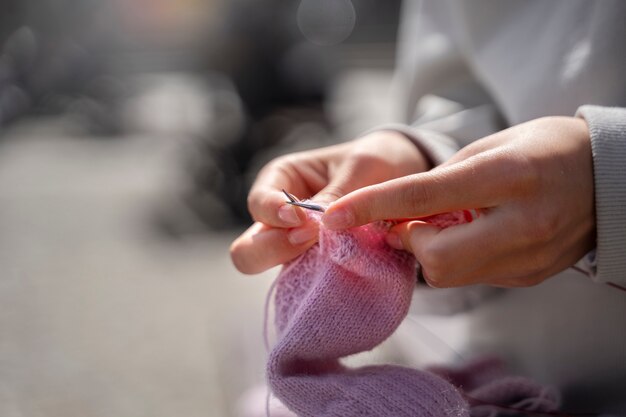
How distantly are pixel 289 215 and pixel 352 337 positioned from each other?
0.15m

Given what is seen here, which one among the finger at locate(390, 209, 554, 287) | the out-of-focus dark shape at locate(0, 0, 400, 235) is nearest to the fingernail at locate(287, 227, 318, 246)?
the finger at locate(390, 209, 554, 287)

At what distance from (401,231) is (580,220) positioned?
0.58 ft

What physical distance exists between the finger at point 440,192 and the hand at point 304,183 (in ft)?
0.29

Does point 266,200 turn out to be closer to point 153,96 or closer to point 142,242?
point 142,242

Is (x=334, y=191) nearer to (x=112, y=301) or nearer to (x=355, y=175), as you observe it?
(x=355, y=175)

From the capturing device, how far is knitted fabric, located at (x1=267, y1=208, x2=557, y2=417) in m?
0.59

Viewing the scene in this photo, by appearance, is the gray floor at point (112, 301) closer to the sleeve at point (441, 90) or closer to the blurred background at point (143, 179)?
the blurred background at point (143, 179)

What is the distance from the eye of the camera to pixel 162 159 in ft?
10.7

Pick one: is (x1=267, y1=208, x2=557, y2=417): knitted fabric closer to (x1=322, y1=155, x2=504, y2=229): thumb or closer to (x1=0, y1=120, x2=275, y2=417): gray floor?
(x1=322, y1=155, x2=504, y2=229): thumb

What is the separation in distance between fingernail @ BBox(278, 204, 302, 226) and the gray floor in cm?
27

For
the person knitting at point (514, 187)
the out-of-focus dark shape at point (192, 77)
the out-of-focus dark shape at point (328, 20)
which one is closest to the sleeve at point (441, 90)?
the person knitting at point (514, 187)

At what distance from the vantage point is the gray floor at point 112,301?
4.23ft

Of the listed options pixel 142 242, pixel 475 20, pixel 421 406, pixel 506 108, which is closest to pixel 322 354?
pixel 421 406

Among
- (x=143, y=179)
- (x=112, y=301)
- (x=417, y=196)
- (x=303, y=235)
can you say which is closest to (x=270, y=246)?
(x=303, y=235)
